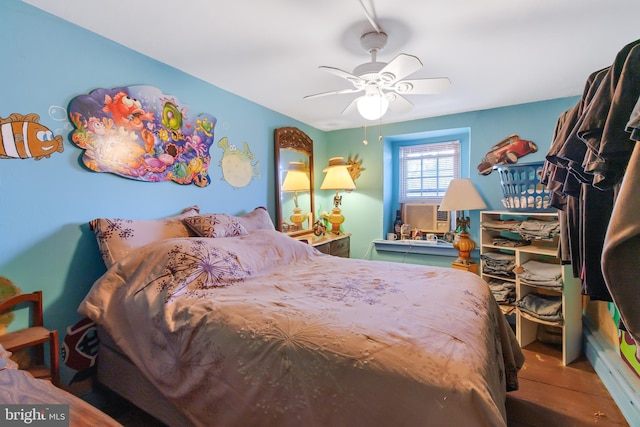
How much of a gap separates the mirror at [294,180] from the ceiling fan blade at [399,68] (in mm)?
1667

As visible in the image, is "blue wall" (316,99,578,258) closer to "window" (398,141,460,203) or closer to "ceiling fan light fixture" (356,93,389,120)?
"window" (398,141,460,203)

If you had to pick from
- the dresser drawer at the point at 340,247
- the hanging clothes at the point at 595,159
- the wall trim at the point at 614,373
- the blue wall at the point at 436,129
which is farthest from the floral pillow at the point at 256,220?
the wall trim at the point at 614,373

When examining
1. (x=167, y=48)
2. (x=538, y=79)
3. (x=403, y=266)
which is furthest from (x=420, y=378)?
(x=538, y=79)

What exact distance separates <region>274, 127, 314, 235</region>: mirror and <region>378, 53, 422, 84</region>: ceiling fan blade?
167 cm

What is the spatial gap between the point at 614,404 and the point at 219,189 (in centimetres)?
310

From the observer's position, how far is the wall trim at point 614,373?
159cm

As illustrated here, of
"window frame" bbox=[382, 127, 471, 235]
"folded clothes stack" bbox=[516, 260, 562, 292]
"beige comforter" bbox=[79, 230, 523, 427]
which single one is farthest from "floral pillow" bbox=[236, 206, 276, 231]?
"folded clothes stack" bbox=[516, 260, 562, 292]

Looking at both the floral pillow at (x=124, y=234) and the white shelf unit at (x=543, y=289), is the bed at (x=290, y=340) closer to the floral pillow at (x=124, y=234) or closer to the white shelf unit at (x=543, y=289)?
the floral pillow at (x=124, y=234)

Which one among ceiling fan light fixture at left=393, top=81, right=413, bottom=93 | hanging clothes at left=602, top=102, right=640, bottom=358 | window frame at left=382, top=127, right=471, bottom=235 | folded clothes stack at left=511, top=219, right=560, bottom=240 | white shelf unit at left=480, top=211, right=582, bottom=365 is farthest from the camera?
window frame at left=382, top=127, right=471, bottom=235

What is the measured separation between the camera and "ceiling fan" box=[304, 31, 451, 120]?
5.26 feet

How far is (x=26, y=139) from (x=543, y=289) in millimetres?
3953

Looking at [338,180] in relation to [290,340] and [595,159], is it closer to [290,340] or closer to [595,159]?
[290,340]

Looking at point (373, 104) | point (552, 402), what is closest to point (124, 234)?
point (373, 104)

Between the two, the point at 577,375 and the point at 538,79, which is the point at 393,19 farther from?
the point at 577,375
